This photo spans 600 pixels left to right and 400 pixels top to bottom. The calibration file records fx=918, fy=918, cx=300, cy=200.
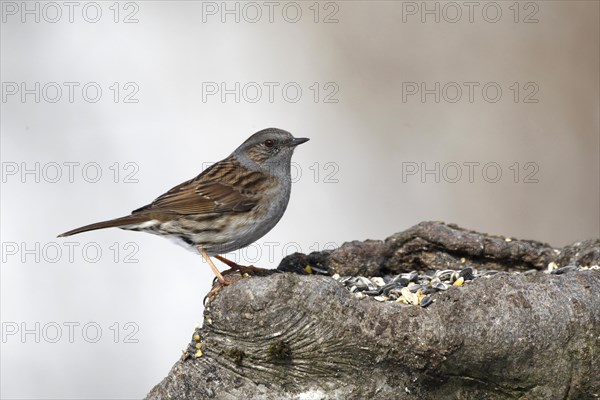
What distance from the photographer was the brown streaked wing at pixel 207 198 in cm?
575

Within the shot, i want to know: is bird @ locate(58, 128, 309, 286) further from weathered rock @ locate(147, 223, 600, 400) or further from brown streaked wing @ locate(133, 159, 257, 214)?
weathered rock @ locate(147, 223, 600, 400)

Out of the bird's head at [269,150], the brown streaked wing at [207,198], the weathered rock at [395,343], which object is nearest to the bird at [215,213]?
the brown streaked wing at [207,198]

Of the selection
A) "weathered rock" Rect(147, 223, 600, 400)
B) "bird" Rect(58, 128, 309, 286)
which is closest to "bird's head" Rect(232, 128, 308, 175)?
"bird" Rect(58, 128, 309, 286)

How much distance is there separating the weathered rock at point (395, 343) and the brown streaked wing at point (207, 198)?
1438 millimetres

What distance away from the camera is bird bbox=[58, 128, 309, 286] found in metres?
5.71

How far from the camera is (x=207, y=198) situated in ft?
19.1

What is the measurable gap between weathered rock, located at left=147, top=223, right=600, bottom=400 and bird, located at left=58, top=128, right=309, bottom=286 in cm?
133

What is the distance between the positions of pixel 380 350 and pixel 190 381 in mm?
956

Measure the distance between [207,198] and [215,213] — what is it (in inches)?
6.4

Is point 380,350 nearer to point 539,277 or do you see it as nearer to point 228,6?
point 539,277

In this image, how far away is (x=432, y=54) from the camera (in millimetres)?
8602

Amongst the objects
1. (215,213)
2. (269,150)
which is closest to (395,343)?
(215,213)

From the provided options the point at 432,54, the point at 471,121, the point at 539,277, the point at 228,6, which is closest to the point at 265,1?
the point at 228,6

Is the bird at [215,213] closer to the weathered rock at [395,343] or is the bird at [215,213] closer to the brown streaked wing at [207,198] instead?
the brown streaked wing at [207,198]
